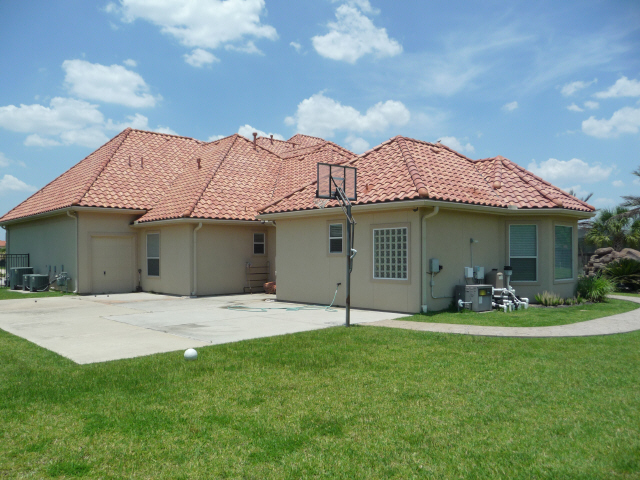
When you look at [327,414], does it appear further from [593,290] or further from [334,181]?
[593,290]

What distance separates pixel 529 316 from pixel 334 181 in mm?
5713

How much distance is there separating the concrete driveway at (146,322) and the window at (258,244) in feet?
10.7

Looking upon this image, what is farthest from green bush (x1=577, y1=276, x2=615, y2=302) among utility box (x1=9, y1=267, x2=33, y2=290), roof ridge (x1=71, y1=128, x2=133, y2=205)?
utility box (x1=9, y1=267, x2=33, y2=290)

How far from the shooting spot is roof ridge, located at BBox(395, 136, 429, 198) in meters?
12.9

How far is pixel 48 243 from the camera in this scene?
22.9 meters

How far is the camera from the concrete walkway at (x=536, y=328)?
33.5 ft

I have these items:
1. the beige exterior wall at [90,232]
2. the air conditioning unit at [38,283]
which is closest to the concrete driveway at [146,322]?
the beige exterior wall at [90,232]

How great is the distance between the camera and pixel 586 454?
4.55 m

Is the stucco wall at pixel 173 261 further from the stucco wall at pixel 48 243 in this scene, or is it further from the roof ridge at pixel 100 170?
the stucco wall at pixel 48 243

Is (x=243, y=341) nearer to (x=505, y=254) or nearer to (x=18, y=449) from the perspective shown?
(x=18, y=449)

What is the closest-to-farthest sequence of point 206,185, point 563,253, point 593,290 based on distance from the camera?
point 563,253 → point 593,290 → point 206,185

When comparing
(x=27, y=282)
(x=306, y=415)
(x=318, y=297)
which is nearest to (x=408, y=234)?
(x=318, y=297)

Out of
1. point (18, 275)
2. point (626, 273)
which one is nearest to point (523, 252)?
point (626, 273)

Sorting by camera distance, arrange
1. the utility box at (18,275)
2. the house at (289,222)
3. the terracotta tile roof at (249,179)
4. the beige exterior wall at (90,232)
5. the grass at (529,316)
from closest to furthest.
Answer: the grass at (529,316) → the house at (289,222) → the terracotta tile roof at (249,179) → the beige exterior wall at (90,232) → the utility box at (18,275)
